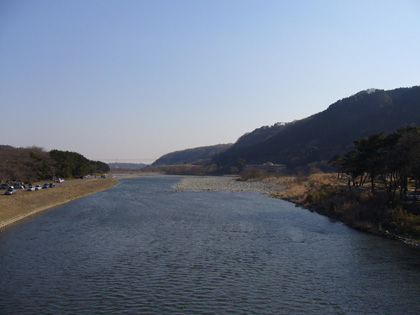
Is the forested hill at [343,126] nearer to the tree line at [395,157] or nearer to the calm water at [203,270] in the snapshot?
the tree line at [395,157]

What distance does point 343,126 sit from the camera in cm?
16088

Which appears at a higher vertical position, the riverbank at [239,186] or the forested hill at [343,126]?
the forested hill at [343,126]

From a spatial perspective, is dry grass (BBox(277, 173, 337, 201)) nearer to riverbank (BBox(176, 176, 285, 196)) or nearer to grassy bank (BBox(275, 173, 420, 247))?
riverbank (BBox(176, 176, 285, 196))

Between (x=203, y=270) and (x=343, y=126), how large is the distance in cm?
15615

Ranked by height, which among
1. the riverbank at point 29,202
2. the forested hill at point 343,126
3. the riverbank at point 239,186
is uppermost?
the forested hill at point 343,126

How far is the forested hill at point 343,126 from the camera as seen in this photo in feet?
451

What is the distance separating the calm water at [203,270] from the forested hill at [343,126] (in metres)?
105

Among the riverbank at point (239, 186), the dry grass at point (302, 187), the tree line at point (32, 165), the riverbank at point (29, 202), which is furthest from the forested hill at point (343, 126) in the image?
the riverbank at point (29, 202)

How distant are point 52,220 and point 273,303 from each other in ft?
89.7

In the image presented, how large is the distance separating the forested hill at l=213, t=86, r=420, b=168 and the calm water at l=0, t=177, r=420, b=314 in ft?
346

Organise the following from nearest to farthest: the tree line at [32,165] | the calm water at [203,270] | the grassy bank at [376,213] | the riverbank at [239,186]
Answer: the calm water at [203,270] → the grassy bank at [376,213] → the tree line at [32,165] → the riverbank at [239,186]

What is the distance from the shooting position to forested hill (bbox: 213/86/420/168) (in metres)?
138

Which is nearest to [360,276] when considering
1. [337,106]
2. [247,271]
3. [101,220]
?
[247,271]

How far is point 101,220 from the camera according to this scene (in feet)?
115
